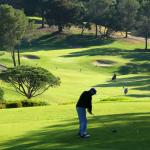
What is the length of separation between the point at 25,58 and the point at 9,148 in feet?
307

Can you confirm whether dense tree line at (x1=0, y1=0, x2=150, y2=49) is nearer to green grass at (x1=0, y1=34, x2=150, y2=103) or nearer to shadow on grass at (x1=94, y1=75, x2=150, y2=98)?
green grass at (x1=0, y1=34, x2=150, y2=103)

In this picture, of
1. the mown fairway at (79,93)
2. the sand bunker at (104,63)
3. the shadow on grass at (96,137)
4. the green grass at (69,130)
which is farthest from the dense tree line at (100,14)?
the shadow on grass at (96,137)

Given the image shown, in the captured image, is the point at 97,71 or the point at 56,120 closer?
the point at 56,120

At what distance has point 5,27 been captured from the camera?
11575 centimetres

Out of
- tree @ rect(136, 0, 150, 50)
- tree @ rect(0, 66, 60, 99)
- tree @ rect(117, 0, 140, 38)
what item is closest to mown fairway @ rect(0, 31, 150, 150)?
tree @ rect(0, 66, 60, 99)

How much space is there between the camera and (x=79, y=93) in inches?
2975

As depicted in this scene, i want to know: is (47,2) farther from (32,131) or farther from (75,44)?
(32,131)

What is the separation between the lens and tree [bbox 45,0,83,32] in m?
149

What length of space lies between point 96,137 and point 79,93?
52298 mm

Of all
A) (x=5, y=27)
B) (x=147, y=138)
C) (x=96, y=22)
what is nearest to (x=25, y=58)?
(x=5, y=27)

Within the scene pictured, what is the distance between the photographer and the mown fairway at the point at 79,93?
2298 centimetres

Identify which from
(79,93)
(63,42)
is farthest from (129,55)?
(79,93)

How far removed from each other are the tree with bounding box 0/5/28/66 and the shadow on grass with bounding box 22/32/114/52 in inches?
718

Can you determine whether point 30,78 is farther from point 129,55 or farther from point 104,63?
point 129,55
